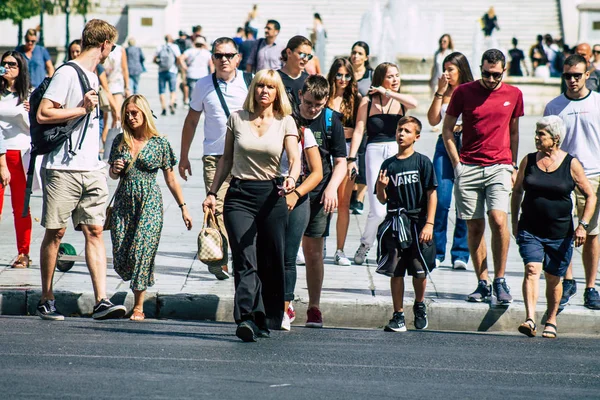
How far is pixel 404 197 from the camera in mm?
8570

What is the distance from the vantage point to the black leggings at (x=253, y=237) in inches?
303

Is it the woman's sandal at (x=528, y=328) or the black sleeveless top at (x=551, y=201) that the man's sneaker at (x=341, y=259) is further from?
the woman's sandal at (x=528, y=328)

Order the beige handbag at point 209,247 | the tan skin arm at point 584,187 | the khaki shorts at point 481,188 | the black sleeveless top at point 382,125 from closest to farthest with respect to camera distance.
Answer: the beige handbag at point 209,247 → the tan skin arm at point 584,187 → the khaki shorts at point 481,188 → the black sleeveless top at point 382,125

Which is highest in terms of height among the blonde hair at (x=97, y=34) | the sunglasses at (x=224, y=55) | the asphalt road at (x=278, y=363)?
the blonde hair at (x=97, y=34)

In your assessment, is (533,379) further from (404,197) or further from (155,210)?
(155,210)

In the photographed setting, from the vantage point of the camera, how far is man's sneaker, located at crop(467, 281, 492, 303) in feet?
29.6

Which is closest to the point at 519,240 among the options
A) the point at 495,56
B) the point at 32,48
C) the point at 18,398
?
the point at 495,56

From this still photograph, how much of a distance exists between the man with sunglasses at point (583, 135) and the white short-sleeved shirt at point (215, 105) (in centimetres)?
246

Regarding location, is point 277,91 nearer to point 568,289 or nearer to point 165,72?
point 568,289

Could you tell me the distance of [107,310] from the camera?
8297 mm

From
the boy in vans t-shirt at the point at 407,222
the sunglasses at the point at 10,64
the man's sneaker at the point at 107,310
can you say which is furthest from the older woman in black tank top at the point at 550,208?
the sunglasses at the point at 10,64

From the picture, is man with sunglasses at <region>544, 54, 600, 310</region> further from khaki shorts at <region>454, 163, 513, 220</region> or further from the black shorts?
the black shorts

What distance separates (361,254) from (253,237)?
2981 millimetres

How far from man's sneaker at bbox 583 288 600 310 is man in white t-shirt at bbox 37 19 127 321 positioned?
11.3 feet
